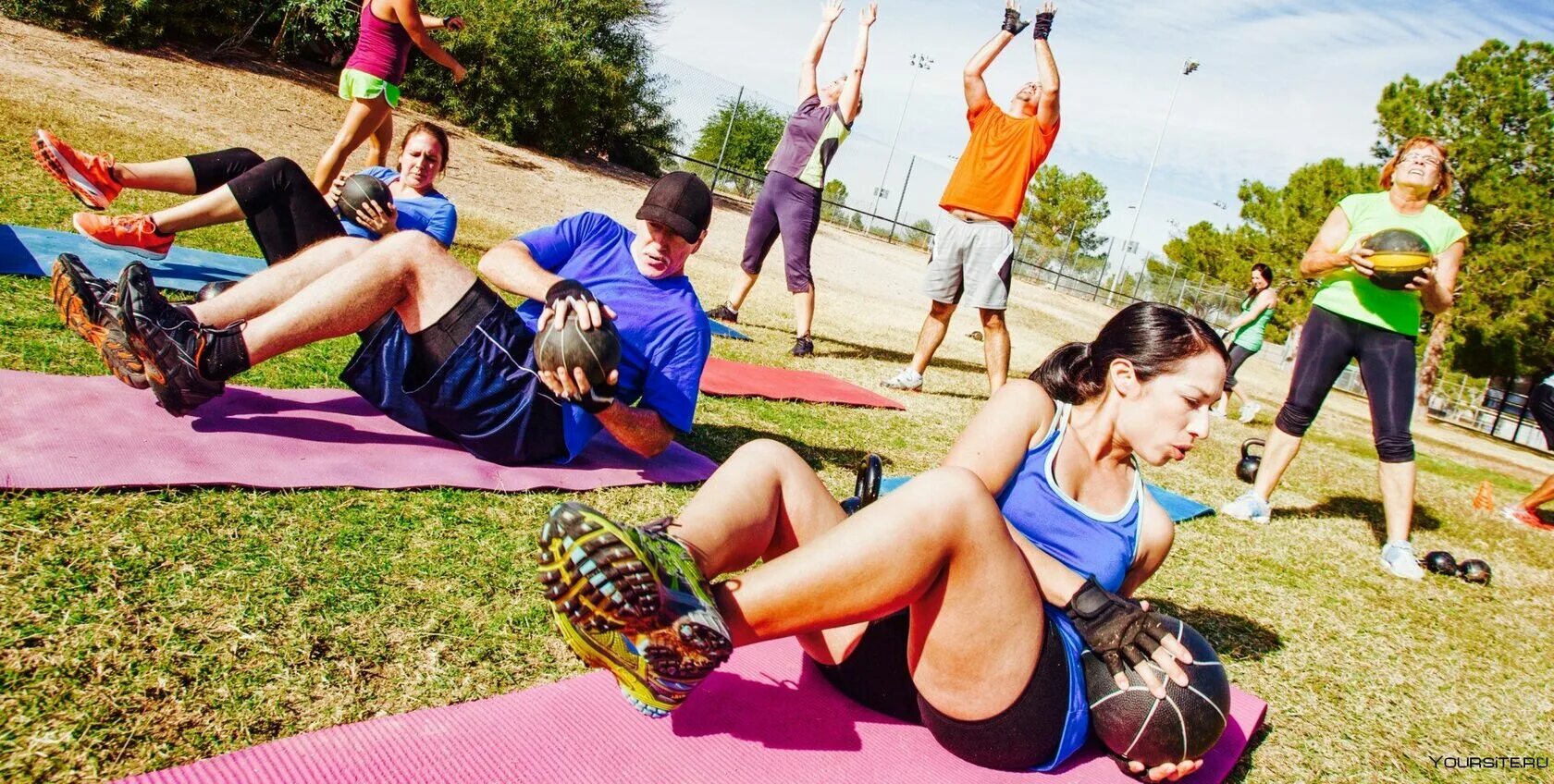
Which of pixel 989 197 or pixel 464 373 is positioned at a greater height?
pixel 989 197

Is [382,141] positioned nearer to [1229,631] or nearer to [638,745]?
[638,745]

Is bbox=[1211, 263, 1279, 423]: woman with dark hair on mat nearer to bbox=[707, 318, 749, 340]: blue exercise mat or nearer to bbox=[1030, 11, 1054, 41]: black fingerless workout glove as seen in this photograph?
bbox=[1030, 11, 1054, 41]: black fingerless workout glove

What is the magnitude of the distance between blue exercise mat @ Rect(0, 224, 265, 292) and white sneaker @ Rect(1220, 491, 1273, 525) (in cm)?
643

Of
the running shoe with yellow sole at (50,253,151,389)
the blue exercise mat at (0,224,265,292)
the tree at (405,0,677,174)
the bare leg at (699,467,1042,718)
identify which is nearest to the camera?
the bare leg at (699,467,1042,718)

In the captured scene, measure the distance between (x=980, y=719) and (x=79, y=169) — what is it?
15.2 feet

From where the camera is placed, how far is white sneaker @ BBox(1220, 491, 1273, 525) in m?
5.70

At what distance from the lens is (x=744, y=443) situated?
15.5 ft

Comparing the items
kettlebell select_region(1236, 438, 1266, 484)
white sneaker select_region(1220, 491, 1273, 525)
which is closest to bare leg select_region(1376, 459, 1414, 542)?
white sneaker select_region(1220, 491, 1273, 525)

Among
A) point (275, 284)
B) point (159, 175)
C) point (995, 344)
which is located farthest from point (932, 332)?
point (159, 175)

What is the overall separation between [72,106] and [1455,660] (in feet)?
43.0

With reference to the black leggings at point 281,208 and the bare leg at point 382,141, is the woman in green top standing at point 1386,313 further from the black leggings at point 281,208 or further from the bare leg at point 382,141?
the bare leg at point 382,141

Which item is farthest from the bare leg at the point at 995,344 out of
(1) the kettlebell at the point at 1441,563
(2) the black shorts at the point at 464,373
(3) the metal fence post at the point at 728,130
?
(3) the metal fence post at the point at 728,130

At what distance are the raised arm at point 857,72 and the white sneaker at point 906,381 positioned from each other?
2303 mm

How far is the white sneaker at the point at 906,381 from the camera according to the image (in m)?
7.27
